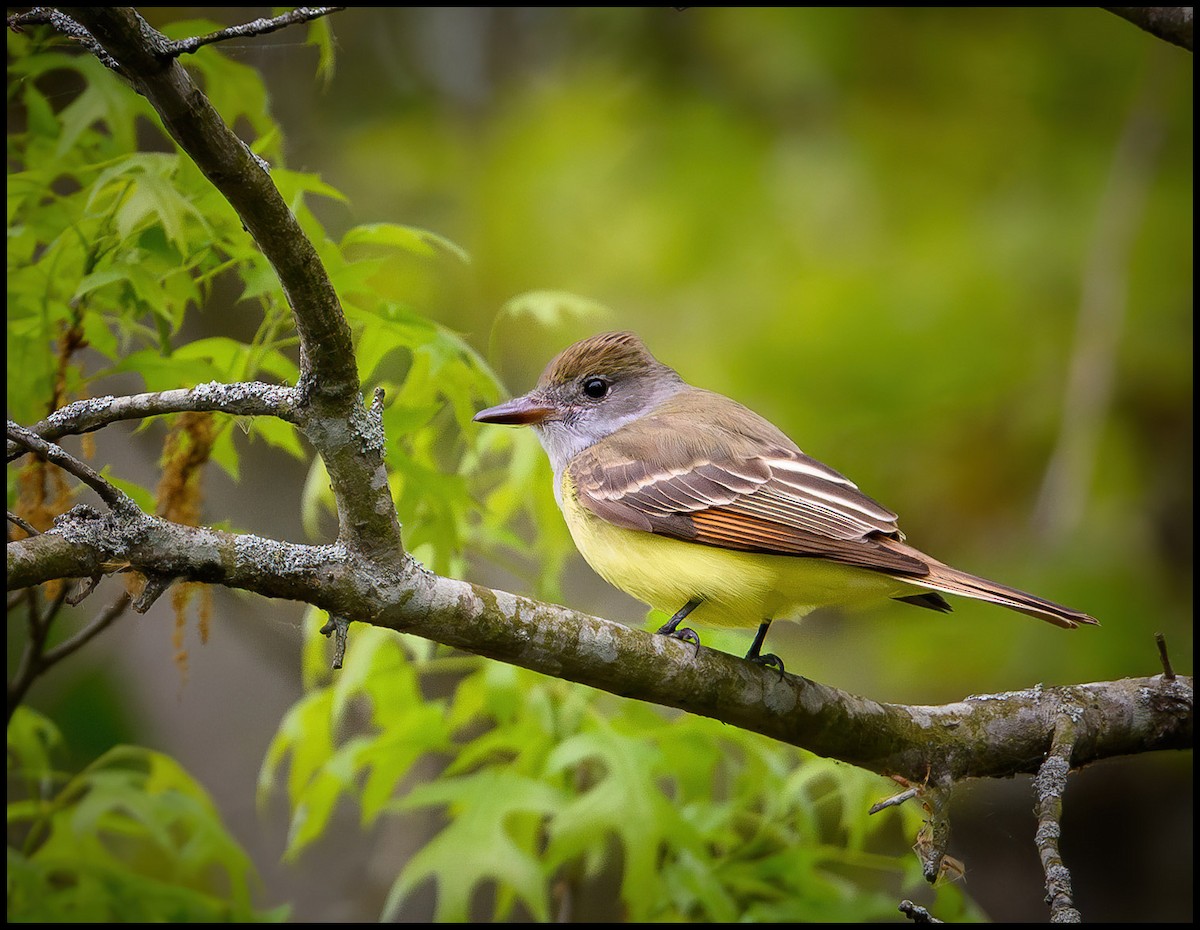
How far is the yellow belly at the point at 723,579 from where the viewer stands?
327 cm

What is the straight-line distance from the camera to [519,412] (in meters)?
3.77

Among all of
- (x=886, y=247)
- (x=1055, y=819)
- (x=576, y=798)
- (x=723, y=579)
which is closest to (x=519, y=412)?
(x=723, y=579)

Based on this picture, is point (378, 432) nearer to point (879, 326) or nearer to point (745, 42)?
point (879, 326)

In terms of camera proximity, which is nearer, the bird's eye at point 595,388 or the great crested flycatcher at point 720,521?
the great crested flycatcher at point 720,521

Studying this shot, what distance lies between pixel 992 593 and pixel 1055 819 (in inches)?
23.2

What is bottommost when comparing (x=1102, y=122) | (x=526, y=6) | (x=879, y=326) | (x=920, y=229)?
(x=879, y=326)

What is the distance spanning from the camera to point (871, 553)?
3129 millimetres

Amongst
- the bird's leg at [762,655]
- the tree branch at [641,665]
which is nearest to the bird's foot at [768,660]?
the bird's leg at [762,655]

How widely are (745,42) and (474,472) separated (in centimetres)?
406

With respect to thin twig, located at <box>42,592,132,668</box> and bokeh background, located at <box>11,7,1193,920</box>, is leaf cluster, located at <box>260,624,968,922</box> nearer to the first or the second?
thin twig, located at <box>42,592,132,668</box>

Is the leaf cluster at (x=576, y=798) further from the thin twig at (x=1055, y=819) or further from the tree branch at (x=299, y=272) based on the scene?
the tree branch at (x=299, y=272)

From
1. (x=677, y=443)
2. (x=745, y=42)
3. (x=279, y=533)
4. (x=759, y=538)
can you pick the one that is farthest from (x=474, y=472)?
(x=745, y=42)

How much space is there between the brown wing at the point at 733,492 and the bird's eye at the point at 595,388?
274 mm

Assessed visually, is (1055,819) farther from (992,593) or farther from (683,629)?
(683,629)
